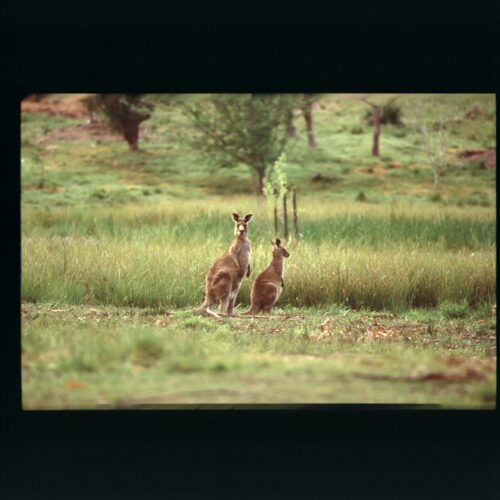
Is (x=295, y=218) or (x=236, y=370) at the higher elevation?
(x=295, y=218)

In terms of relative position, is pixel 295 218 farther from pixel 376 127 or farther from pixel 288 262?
pixel 376 127

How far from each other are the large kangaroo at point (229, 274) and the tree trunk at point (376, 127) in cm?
247

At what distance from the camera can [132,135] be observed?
10719 millimetres

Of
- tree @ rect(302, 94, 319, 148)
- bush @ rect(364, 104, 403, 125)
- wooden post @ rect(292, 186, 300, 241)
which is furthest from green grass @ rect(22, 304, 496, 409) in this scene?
tree @ rect(302, 94, 319, 148)

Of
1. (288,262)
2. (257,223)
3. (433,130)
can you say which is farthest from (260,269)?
(433,130)

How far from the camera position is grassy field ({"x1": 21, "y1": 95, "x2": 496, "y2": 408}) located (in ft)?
24.8

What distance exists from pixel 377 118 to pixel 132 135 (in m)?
2.68

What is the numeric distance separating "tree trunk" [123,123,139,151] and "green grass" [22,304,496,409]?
2871mm

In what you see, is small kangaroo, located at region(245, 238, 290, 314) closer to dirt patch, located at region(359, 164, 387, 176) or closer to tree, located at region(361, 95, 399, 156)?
tree, located at region(361, 95, 399, 156)

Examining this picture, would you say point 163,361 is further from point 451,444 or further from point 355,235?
point 355,235

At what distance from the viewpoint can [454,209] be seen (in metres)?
10.5

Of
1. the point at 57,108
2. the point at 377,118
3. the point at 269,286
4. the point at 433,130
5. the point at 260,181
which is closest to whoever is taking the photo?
the point at 269,286

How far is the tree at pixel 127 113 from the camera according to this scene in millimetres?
10117

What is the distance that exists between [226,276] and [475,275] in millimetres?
2261
